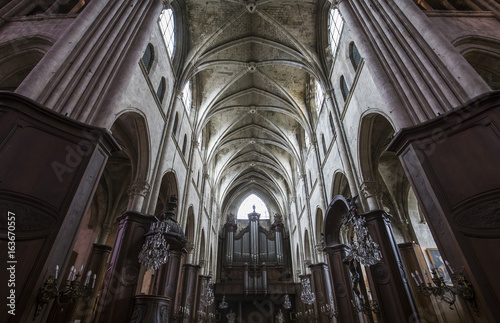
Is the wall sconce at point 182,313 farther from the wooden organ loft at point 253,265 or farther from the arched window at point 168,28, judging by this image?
the arched window at point 168,28

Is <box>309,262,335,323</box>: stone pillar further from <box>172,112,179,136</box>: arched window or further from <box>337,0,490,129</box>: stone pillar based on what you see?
<box>337,0,490,129</box>: stone pillar

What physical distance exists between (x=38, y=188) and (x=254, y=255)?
21465mm

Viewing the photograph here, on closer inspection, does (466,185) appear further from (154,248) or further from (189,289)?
(189,289)

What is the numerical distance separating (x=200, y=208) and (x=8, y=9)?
1230 cm

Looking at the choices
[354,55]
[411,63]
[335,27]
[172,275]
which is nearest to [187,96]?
[335,27]

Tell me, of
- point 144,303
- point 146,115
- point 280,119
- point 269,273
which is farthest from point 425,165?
point 269,273

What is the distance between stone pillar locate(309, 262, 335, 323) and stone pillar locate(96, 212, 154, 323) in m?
9.84

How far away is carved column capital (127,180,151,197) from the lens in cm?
861

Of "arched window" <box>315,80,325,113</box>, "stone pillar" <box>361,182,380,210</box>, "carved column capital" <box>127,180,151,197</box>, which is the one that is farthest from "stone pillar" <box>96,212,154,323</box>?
"arched window" <box>315,80,325,113</box>

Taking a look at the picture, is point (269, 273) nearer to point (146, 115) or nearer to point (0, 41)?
point (146, 115)

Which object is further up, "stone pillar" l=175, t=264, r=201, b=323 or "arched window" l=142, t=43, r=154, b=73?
"arched window" l=142, t=43, r=154, b=73

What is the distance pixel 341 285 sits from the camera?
32.3 feet

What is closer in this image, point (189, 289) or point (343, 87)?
point (343, 87)

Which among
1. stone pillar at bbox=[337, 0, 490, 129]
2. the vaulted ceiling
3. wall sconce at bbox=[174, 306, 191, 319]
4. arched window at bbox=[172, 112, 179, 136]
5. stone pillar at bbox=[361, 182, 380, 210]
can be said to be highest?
the vaulted ceiling
